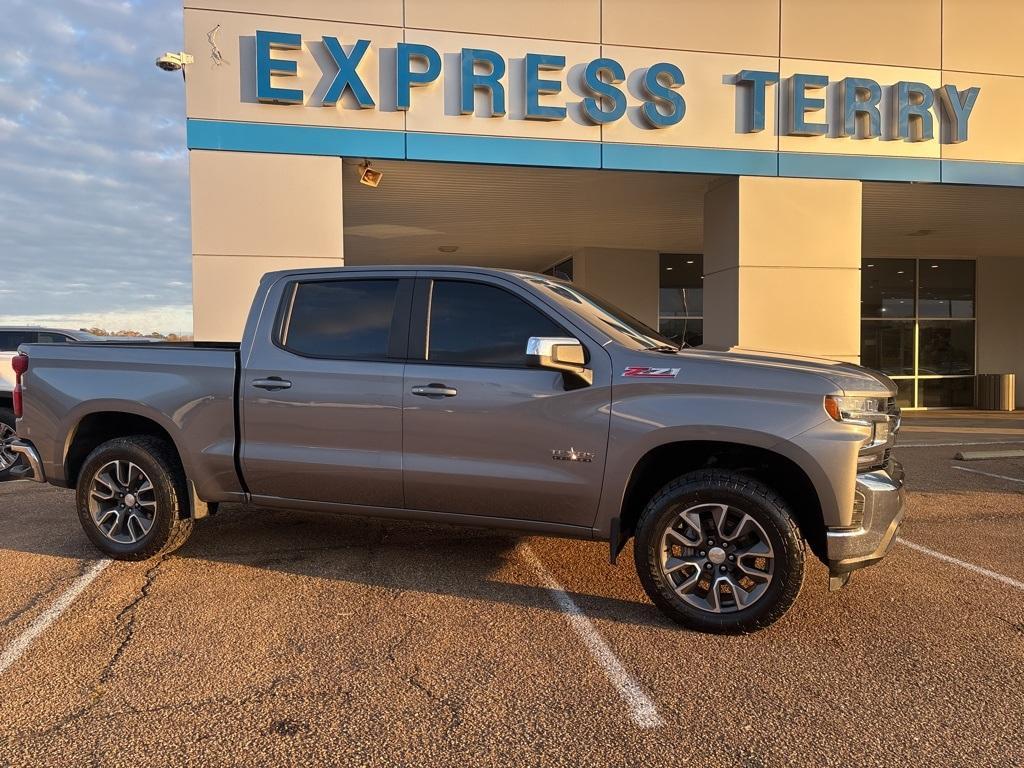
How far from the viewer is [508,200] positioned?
11617 mm

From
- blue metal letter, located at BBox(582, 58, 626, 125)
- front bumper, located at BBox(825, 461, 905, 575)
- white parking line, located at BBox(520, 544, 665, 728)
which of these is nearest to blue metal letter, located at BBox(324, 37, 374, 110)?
blue metal letter, located at BBox(582, 58, 626, 125)

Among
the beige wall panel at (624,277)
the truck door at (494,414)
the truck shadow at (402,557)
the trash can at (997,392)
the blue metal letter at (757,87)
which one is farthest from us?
the trash can at (997,392)

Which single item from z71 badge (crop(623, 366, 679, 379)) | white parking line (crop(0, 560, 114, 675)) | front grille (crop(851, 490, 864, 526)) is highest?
z71 badge (crop(623, 366, 679, 379))

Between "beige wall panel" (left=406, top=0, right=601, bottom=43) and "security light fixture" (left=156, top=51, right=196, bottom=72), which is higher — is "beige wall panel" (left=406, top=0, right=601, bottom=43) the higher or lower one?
the higher one

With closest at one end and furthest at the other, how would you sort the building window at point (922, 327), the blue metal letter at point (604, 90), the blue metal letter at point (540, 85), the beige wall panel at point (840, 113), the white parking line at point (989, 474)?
1. the white parking line at point (989, 474)
2. the blue metal letter at point (540, 85)
3. the blue metal letter at point (604, 90)
4. the beige wall panel at point (840, 113)
5. the building window at point (922, 327)

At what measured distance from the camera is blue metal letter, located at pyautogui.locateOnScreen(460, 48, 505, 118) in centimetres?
898

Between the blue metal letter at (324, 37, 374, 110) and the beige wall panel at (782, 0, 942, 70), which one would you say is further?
the beige wall panel at (782, 0, 942, 70)

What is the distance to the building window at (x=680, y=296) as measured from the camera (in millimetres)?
16781

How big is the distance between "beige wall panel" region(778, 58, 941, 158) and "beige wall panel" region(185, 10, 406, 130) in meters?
5.39

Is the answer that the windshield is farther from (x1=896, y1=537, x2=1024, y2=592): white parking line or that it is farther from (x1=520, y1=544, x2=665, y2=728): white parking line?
(x1=896, y1=537, x2=1024, y2=592): white parking line

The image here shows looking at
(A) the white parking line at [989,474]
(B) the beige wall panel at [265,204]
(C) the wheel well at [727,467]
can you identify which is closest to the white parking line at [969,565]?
(C) the wheel well at [727,467]

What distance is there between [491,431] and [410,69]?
6.60 m

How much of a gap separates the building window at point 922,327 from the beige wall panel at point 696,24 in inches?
382

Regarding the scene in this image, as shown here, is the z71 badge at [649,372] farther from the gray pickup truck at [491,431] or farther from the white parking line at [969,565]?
the white parking line at [969,565]
